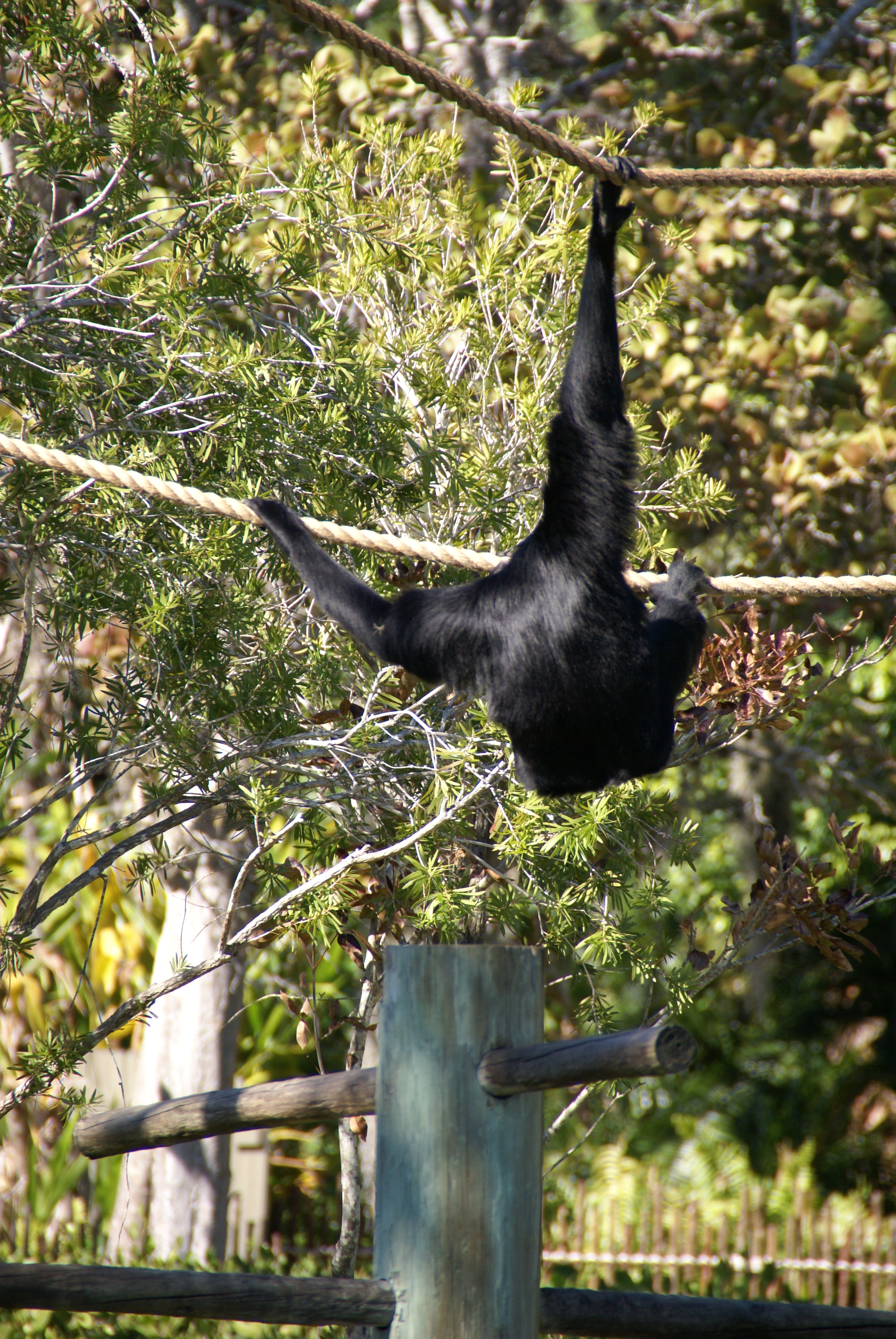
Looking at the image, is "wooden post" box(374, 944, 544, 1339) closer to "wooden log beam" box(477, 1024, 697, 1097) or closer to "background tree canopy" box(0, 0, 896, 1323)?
"wooden log beam" box(477, 1024, 697, 1097)

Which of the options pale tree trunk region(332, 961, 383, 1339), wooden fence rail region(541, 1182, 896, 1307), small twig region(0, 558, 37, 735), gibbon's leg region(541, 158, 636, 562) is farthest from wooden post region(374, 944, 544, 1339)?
wooden fence rail region(541, 1182, 896, 1307)

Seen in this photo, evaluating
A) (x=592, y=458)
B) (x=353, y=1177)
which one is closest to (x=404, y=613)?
(x=592, y=458)

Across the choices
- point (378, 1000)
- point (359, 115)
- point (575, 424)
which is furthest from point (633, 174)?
point (359, 115)

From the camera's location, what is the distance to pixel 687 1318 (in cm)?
252

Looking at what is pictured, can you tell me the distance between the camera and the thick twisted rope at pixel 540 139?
2289 mm

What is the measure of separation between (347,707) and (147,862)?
0.84 metres

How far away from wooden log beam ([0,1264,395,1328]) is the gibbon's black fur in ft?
4.46

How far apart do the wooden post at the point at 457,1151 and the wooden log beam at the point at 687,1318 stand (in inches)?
9.5

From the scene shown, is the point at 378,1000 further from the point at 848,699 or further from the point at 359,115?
the point at 359,115

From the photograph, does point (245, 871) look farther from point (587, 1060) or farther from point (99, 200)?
point (99, 200)

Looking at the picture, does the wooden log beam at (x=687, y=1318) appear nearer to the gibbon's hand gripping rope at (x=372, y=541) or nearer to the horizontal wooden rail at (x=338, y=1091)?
the horizontal wooden rail at (x=338, y=1091)

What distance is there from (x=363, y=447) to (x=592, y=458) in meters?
1.28

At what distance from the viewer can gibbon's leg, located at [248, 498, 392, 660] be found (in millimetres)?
3346

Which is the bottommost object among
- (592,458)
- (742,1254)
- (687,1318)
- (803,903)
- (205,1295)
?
(742,1254)
